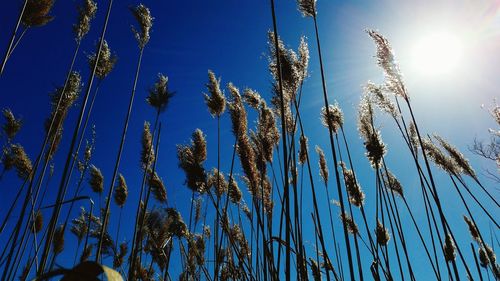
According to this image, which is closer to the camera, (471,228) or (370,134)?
(370,134)

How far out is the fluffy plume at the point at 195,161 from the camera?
3.90 metres

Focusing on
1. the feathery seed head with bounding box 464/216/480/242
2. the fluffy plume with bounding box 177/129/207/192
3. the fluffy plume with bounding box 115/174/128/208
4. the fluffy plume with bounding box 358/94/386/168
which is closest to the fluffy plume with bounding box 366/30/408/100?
the fluffy plume with bounding box 358/94/386/168

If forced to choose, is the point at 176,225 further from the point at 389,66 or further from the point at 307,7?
the point at 389,66

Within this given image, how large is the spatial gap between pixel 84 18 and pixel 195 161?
86.0 inches

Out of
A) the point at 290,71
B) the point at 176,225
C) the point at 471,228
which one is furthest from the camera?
the point at 471,228

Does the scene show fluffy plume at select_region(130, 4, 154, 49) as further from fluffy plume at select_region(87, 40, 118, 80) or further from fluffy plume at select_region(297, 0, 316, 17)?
fluffy plume at select_region(297, 0, 316, 17)

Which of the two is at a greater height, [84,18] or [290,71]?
[84,18]

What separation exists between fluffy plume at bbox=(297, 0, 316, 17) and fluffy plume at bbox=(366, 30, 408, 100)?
119 centimetres

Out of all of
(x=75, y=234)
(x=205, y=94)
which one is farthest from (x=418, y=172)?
(x=75, y=234)

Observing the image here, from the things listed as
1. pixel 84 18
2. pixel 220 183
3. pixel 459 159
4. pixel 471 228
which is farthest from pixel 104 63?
pixel 471 228

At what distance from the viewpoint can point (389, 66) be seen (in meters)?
3.96

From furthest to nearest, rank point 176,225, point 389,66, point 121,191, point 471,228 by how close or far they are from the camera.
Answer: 1. point 471,228
2. point 121,191
3. point 176,225
4. point 389,66

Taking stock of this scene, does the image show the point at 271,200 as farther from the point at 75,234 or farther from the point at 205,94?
the point at 75,234

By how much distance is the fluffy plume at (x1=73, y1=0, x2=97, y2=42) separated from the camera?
404 centimetres
